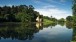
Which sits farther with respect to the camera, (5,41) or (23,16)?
(23,16)

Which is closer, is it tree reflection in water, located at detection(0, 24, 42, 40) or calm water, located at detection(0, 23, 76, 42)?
calm water, located at detection(0, 23, 76, 42)

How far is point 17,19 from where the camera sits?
91062 mm

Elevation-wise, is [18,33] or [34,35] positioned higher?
[18,33]

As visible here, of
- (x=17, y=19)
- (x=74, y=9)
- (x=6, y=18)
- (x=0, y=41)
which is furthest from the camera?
(x=17, y=19)

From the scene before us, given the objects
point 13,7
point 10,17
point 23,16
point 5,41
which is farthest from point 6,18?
point 5,41

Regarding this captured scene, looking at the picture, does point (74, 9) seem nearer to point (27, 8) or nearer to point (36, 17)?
point (27, 8)

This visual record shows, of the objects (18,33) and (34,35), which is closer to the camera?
(34,35)

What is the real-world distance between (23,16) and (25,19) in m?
1.47

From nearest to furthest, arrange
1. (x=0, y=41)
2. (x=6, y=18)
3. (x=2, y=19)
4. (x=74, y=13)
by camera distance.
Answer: (x=0, y=41)
(x=74, y=13)
(x=2, y=19)
(x=6, y=18)

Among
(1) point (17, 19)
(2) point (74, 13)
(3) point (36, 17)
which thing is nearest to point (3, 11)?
(1) point (17, 19)

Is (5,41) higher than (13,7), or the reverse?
(13,7)

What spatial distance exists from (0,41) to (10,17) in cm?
6552

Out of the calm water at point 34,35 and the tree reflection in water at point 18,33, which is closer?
the calm water at point 34,35

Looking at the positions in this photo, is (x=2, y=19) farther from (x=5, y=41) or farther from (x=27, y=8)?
(x=5, y=41)
